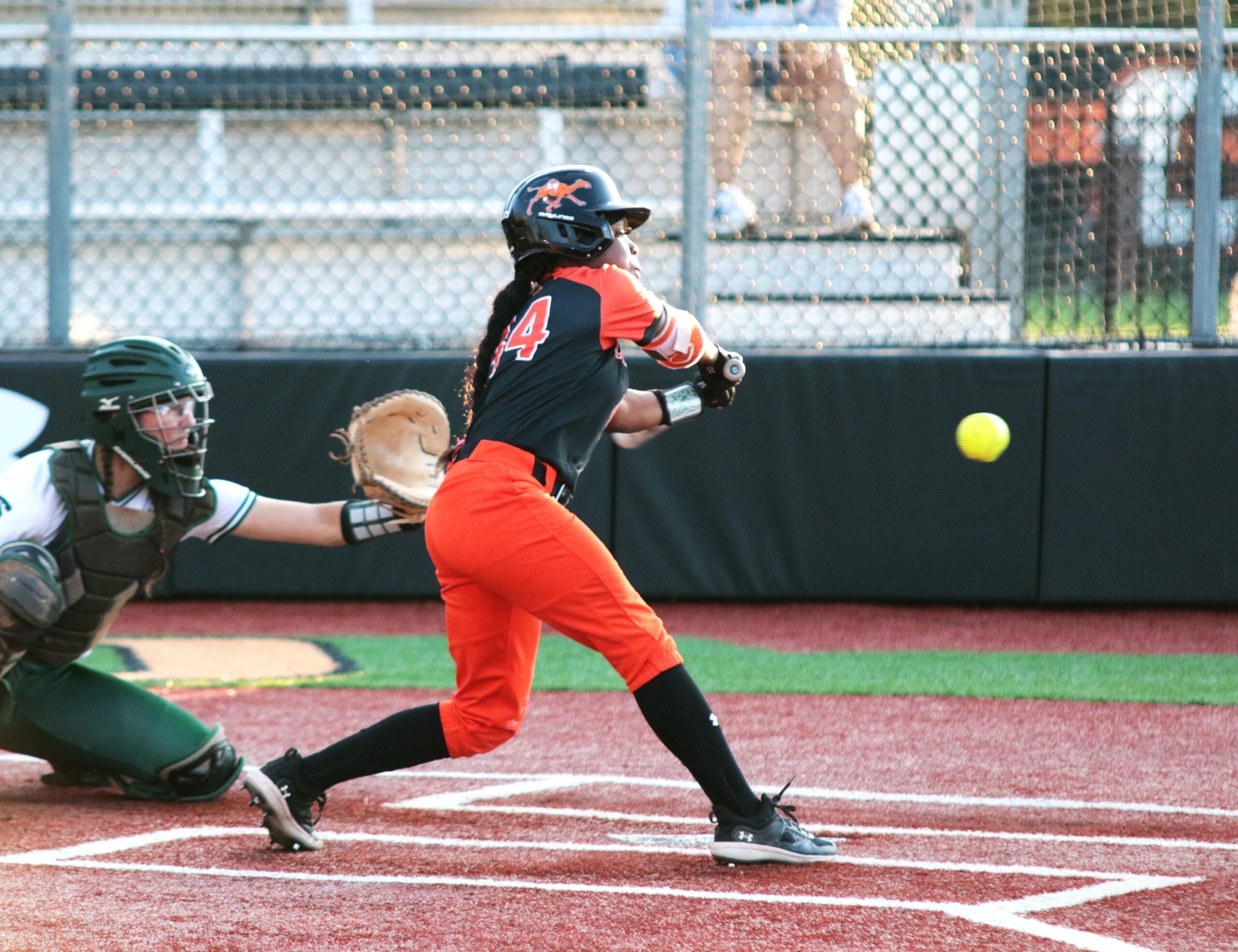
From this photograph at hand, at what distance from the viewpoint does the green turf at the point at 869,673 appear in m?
5.85

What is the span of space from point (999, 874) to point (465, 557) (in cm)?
143

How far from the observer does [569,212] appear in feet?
11.5

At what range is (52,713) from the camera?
4102mm

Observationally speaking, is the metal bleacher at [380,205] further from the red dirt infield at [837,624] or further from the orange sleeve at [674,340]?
the orange sleeve at [674,340]

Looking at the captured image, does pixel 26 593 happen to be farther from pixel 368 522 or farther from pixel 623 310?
pixel 623 310

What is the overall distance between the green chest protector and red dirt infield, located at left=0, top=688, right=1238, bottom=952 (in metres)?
0.57

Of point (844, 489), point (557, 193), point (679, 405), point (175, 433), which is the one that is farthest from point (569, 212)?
point (844, 489)

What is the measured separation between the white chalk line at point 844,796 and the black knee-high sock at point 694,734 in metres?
0.75

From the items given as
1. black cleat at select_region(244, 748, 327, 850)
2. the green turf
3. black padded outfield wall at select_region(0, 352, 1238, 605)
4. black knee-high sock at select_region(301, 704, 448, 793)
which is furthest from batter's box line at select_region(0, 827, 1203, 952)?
black padded outfield wall at select_region(0, 352, 1238, 605)

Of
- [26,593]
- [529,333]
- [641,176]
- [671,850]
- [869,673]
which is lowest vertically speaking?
[869,673]

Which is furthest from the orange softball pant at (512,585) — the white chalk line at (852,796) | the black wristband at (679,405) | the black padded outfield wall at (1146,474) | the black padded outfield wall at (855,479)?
the black padded outfield wall at (1146,474)

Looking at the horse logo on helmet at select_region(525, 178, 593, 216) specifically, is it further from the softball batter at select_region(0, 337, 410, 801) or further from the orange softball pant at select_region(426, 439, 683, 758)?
the softball batter at select_region(0, 337, 410, 801)

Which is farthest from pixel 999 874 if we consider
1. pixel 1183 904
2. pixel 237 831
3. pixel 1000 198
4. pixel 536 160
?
pixel 536 160

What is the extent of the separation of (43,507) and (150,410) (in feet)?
1.24
